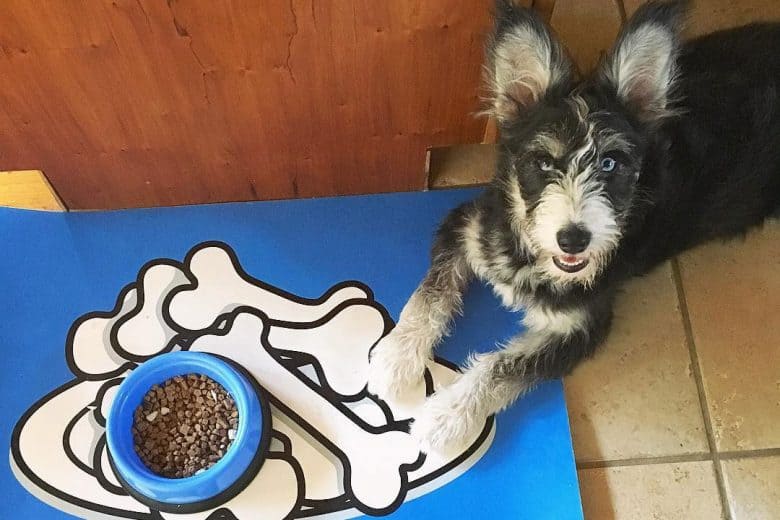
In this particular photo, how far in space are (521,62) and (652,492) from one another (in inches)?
41.9

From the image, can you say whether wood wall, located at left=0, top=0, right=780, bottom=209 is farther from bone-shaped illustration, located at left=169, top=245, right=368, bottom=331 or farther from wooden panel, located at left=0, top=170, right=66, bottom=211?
bone-shaped illustration, located at left=169, top=245, right=368, bottom=331

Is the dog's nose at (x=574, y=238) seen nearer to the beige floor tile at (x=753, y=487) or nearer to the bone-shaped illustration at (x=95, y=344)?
the beige floor tile at (x=753, y=487)

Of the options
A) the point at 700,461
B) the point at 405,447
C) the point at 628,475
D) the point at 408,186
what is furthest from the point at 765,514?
the point at 408,186

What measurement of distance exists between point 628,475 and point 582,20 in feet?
4.31

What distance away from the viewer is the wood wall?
148cm

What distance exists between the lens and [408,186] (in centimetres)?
209

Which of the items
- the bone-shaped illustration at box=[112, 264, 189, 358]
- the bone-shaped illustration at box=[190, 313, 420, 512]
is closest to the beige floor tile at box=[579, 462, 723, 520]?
the bone-shaped illustration at box=[190, 313, 420, 512]

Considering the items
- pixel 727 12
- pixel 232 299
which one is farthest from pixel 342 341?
pixel 727 12

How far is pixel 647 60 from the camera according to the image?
1380 mm

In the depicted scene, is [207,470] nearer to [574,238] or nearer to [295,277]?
[295,277]

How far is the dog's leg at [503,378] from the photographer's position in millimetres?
1719

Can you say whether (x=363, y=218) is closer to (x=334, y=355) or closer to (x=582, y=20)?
(x=334, y=355)

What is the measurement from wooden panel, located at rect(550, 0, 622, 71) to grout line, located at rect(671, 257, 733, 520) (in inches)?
26.0

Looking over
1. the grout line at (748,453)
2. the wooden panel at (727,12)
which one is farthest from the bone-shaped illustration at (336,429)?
the wooden panel at (727,12)
